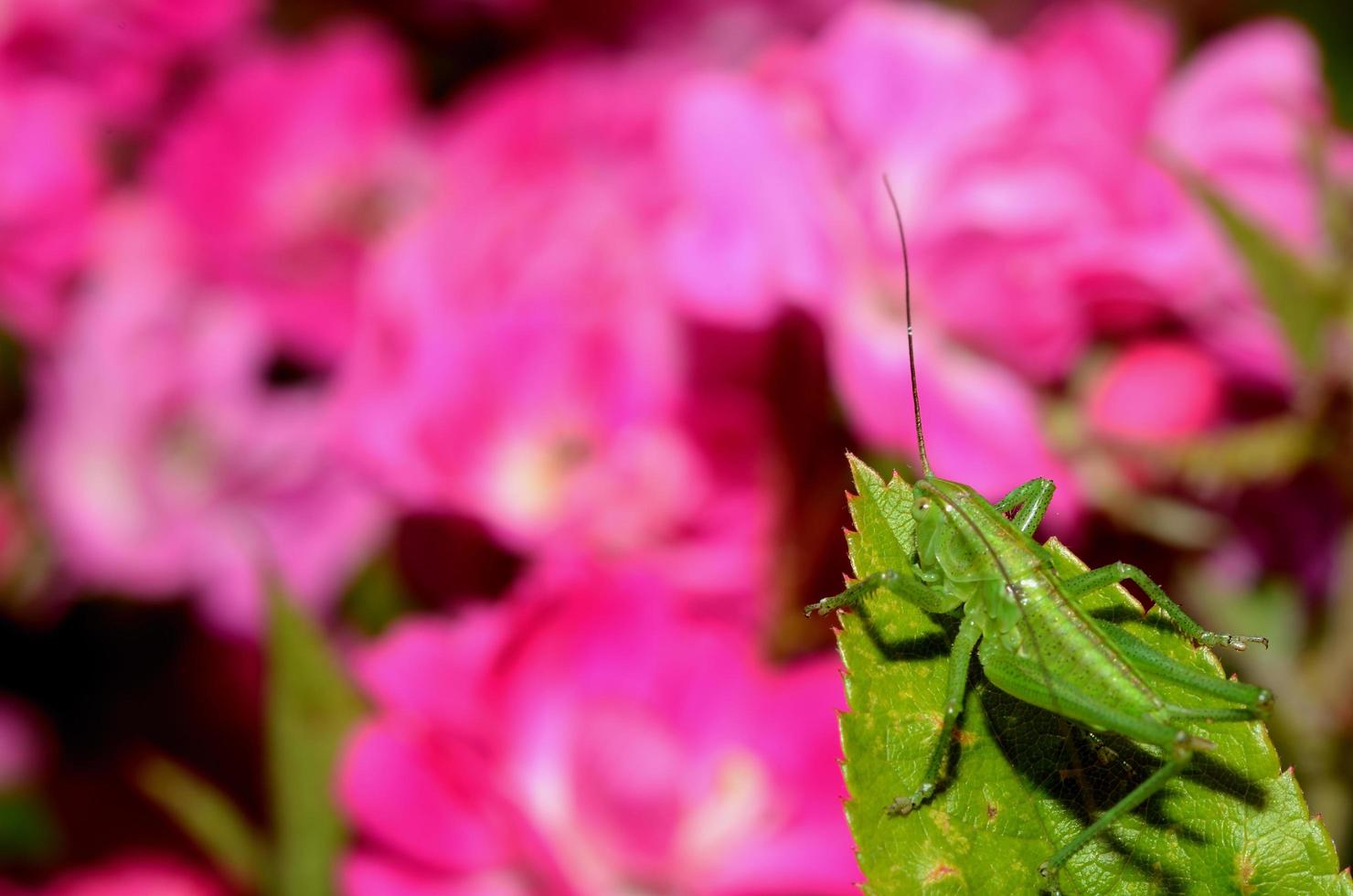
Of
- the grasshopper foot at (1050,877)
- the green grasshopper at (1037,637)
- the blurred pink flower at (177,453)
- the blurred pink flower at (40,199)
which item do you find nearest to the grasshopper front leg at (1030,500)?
the green grasshopper at (1037,637)

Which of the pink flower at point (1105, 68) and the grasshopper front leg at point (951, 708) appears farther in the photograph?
the pink flower at point (1105, 68)

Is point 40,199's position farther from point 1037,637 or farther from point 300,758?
Result: point 1037,637

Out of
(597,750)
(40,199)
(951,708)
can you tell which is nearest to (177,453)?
(40,199)

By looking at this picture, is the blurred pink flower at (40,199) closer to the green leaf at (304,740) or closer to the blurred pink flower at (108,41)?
the blurred pink flower at (108,41)

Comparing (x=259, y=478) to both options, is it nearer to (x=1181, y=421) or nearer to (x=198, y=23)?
(x=198, y=23)

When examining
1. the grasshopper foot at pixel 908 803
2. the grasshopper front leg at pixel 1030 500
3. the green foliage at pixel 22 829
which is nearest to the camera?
the grasshopper foot at pixel 908 803

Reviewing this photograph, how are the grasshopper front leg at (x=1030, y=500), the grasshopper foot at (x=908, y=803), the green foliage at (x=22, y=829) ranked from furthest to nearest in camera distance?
the green foliage at (x=22, y=829)
the grasshopper front leg at (x=1030, y=500)
the grasshopper foot at (x=908, y=803)

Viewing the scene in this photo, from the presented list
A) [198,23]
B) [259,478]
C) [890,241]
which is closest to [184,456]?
[259,478]

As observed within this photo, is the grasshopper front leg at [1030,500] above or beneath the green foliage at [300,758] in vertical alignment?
beneath
